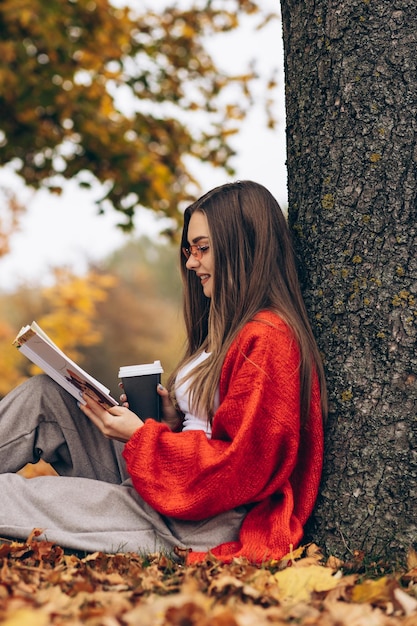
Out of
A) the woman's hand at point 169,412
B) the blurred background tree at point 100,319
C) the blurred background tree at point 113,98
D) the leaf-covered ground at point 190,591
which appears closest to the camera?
the leaf-covered ground at point 190,591

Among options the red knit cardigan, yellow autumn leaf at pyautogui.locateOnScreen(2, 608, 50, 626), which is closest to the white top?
the red knit cardigan

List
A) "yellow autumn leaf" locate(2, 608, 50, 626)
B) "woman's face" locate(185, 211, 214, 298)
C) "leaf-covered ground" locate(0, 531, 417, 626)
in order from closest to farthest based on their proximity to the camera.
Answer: "yellow autumn leaf" locate(2, 608, 50, 626)
"leaf-covered ground" locate(0, 531, 417, 626)
"woman's face" locate(185, 211, 214, 298)

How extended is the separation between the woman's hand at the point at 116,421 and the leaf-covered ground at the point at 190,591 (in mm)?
423

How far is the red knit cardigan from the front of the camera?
2.67 metres

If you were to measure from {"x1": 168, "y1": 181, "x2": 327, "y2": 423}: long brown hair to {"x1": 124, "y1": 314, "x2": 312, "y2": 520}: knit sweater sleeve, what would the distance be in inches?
5.5

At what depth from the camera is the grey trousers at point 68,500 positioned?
277 cm

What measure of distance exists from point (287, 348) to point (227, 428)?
35 cm

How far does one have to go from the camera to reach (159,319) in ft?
79.4

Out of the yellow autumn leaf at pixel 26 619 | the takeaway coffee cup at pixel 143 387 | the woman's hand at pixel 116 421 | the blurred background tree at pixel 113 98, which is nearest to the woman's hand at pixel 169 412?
the takeaway coffee cup at pixel 143 387

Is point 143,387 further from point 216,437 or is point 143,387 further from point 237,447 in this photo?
point 237,447

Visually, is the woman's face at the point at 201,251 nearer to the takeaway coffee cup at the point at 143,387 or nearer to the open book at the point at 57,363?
the takeaway coffee cup at the point at 143,387

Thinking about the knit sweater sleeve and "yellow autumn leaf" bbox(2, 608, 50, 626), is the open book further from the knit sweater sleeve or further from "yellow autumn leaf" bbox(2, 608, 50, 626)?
"yellow autumn leaf" bbox(2, 608, 50, 626)

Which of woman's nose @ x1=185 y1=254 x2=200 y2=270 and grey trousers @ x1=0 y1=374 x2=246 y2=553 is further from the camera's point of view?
woman's nose @ x1=185 y1=254 x2=200 y2=270

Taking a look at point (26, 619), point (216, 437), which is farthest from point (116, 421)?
point (26, 619)
